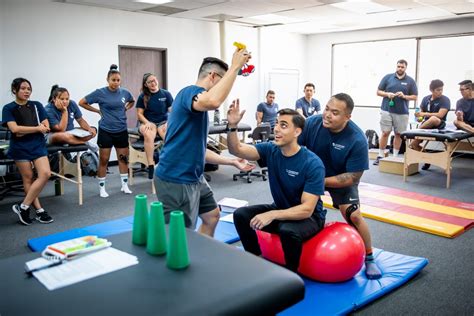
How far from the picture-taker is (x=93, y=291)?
128 cm

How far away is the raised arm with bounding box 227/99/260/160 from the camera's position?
251cm

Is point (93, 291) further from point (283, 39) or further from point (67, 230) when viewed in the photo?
point (283, 39)

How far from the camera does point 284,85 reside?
1001 centimetres

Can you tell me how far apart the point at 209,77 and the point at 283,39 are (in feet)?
26.4

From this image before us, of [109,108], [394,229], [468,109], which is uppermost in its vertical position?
[109,108]

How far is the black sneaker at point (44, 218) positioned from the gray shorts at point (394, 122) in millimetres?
5233

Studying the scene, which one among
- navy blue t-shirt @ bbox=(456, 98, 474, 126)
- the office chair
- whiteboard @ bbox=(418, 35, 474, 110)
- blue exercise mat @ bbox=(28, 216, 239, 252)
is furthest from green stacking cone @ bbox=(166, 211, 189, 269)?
whiteboard @ bbox=(418, 35, 474, 110)

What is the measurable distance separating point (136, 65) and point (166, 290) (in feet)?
22.2

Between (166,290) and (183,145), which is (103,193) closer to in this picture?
(183,145)

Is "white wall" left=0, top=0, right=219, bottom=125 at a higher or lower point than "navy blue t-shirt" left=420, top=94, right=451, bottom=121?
higher

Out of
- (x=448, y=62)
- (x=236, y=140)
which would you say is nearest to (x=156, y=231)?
(x=236, y=140)

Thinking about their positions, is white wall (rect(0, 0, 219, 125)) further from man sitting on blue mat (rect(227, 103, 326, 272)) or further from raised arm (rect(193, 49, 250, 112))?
raised arm (rect(193, 49, 250, 112))

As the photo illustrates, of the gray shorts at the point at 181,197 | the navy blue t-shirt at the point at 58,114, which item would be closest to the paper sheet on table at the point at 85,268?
the gray shorts at the point at 181,197

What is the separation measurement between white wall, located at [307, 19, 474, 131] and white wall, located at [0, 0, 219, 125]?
3726mm
